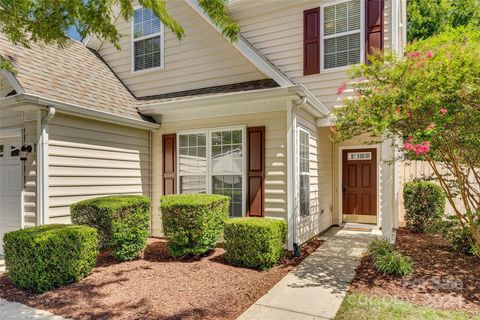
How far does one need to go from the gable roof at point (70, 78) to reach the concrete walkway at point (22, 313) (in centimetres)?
329

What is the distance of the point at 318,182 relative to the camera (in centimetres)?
782

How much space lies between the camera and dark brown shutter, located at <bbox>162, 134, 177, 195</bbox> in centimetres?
733

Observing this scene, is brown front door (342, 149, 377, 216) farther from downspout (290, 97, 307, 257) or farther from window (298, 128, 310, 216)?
downspout (290, 97, 307, 257)

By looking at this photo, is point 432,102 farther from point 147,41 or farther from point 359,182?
point 147,41

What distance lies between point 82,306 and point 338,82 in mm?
6571

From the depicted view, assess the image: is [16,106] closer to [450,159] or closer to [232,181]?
[232,181]

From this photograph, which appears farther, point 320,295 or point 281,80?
point 281,80

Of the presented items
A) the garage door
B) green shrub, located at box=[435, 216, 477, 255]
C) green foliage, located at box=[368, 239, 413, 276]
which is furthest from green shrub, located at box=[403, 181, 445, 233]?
the garage door

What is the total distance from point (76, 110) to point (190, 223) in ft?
9.89

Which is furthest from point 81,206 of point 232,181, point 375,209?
point 375,209

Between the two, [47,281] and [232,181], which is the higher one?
[232,181]

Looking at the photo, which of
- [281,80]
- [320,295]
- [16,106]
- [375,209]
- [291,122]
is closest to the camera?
[320,295]

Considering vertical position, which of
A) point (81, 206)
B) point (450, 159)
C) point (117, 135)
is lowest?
point (81, 206)

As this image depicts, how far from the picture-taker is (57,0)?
380 cm
